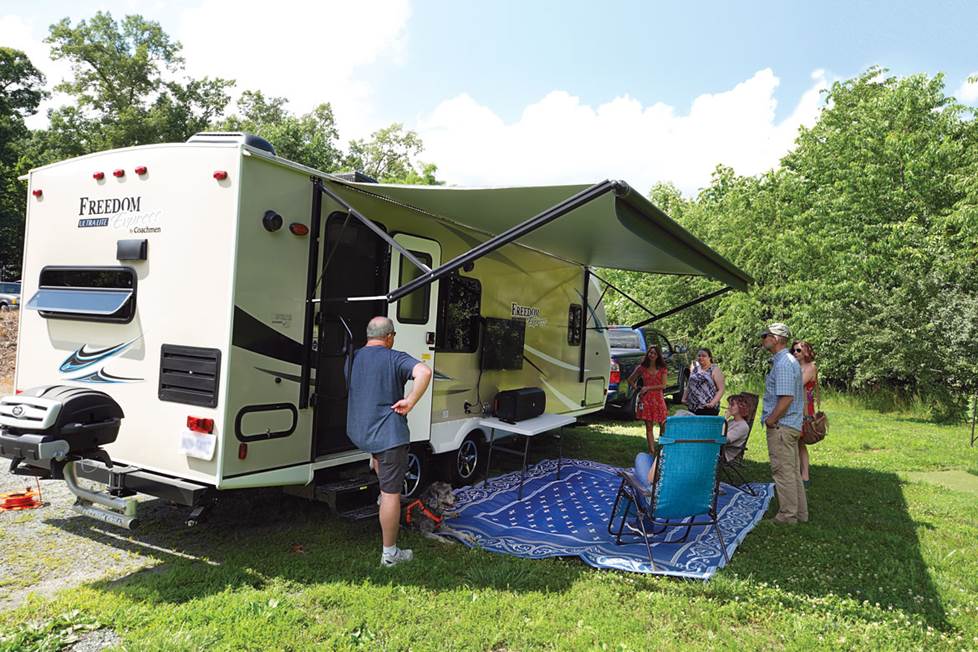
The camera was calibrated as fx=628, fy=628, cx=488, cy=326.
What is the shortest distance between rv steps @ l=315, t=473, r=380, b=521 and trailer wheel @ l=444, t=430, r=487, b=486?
44.2 inches

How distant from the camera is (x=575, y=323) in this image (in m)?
8.14

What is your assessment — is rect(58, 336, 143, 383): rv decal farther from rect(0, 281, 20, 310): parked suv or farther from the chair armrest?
rect(0, 281, 20, 310): parked suv

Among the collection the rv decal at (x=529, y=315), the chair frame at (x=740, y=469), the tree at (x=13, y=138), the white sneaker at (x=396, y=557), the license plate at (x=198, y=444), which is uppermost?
the tree at (x=13, y=138)

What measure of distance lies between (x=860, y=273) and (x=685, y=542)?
993cm

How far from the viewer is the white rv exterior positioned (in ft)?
12.0

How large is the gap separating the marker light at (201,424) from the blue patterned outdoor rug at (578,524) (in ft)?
6.09

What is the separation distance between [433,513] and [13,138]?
31.7 meters

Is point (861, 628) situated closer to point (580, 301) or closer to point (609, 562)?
point (609, 562)

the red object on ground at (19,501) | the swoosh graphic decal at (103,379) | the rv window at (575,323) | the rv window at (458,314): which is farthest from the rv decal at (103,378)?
the rv window at (575,323)

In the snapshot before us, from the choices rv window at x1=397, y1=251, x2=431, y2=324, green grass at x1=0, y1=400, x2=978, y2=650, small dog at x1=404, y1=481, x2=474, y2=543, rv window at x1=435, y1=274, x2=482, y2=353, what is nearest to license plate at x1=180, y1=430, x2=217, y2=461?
green grass at x1=0, y1=400, x2=978, y2=650

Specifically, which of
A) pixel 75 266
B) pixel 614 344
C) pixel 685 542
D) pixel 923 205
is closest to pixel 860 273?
pixel 923 205

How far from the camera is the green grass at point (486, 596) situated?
3.09 meters

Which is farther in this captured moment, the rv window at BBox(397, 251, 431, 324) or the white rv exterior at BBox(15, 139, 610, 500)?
the rv window at BBox(397, 251, 431, 324)

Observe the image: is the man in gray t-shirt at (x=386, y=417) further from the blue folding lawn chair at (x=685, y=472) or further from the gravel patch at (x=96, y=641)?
the blue folding lawn chair at (x=685, y=472)
